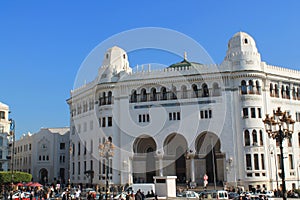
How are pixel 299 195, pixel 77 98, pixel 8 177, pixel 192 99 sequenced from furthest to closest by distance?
pixel 77 98, pixel 8 177, pixel 192 99, pixel 299 195

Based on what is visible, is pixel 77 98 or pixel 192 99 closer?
pixel 192 99

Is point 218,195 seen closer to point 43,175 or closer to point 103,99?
point 103,99

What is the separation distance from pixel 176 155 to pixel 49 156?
3020cm

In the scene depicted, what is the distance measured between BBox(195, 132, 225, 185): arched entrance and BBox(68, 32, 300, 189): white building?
0.45 feet

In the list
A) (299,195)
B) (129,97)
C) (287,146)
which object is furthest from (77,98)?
(299,195)

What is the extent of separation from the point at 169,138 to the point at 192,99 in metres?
6.37

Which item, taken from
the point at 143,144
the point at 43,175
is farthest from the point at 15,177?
the point at 143,144

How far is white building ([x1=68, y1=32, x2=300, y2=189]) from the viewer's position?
49062mm

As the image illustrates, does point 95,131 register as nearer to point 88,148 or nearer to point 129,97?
point 88,148

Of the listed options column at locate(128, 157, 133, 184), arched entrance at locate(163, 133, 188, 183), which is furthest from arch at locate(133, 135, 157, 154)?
arched entrance at locate(163, 133, 188, 183)

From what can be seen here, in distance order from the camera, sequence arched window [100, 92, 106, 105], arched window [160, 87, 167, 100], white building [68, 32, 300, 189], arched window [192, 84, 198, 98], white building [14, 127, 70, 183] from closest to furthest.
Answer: white building [68, 32, 300, 189], arched window [192, 84, 198, 98], arched window [160, 87, 167, 100], arched window [100, 92, 106, 105], white building [14, 127, 70, 183]

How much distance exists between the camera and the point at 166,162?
5228cm

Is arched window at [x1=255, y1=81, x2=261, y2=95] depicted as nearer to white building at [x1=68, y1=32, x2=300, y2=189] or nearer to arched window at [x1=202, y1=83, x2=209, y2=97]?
white building at [x1=68, y1=32, x2=300, y2=189]

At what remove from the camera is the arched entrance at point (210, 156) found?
51281 mm
